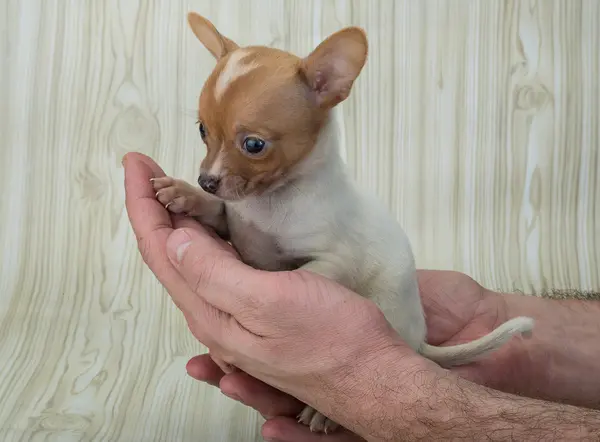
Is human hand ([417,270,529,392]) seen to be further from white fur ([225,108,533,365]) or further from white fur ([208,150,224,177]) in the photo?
white fur ([208,150,224,177])

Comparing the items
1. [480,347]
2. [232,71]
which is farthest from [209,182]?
[480,347]

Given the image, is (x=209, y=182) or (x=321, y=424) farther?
(x=321, y=424)

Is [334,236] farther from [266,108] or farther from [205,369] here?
[205,369]

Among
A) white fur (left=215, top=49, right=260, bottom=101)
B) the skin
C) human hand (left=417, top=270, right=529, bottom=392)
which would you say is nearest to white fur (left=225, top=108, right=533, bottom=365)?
the skin

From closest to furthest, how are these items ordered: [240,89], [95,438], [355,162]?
[240,89] < [95,438] < [355,162]

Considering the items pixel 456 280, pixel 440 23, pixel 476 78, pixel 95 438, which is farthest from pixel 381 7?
pixel 95 438

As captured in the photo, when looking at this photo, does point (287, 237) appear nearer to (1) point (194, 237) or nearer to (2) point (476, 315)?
(1) point (194, 237)

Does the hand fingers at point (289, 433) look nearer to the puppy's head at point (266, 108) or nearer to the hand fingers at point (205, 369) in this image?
the hand fingers at point (205, 369)
